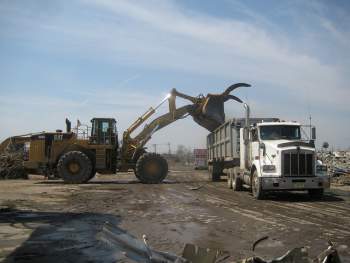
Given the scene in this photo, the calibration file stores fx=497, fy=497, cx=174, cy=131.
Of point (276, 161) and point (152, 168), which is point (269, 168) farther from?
point (152, 168)

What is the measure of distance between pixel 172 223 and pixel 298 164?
6.74m

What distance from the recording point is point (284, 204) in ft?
50.5

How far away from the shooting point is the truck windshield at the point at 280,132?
17906 mm

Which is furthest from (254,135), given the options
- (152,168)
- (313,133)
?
(152,168)

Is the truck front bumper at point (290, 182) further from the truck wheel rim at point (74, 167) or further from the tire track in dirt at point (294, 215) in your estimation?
the truck wheel rim at point (74, 167)

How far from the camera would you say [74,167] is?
→ 84.8 ft

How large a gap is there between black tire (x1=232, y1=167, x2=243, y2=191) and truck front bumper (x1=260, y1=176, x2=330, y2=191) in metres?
3.88

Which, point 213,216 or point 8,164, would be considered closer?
point 213,216

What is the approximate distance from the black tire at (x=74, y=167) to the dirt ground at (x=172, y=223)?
7502 mm

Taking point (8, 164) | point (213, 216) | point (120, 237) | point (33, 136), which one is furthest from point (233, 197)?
point (8, 164)

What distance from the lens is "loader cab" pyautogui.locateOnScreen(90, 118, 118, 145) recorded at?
2666 cm

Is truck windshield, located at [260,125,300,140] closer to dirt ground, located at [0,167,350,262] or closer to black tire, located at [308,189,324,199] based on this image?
black tire, located at [308,189,324,199]

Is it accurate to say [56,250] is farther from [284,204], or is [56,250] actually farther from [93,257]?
[284,204]

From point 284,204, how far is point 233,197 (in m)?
2.83
